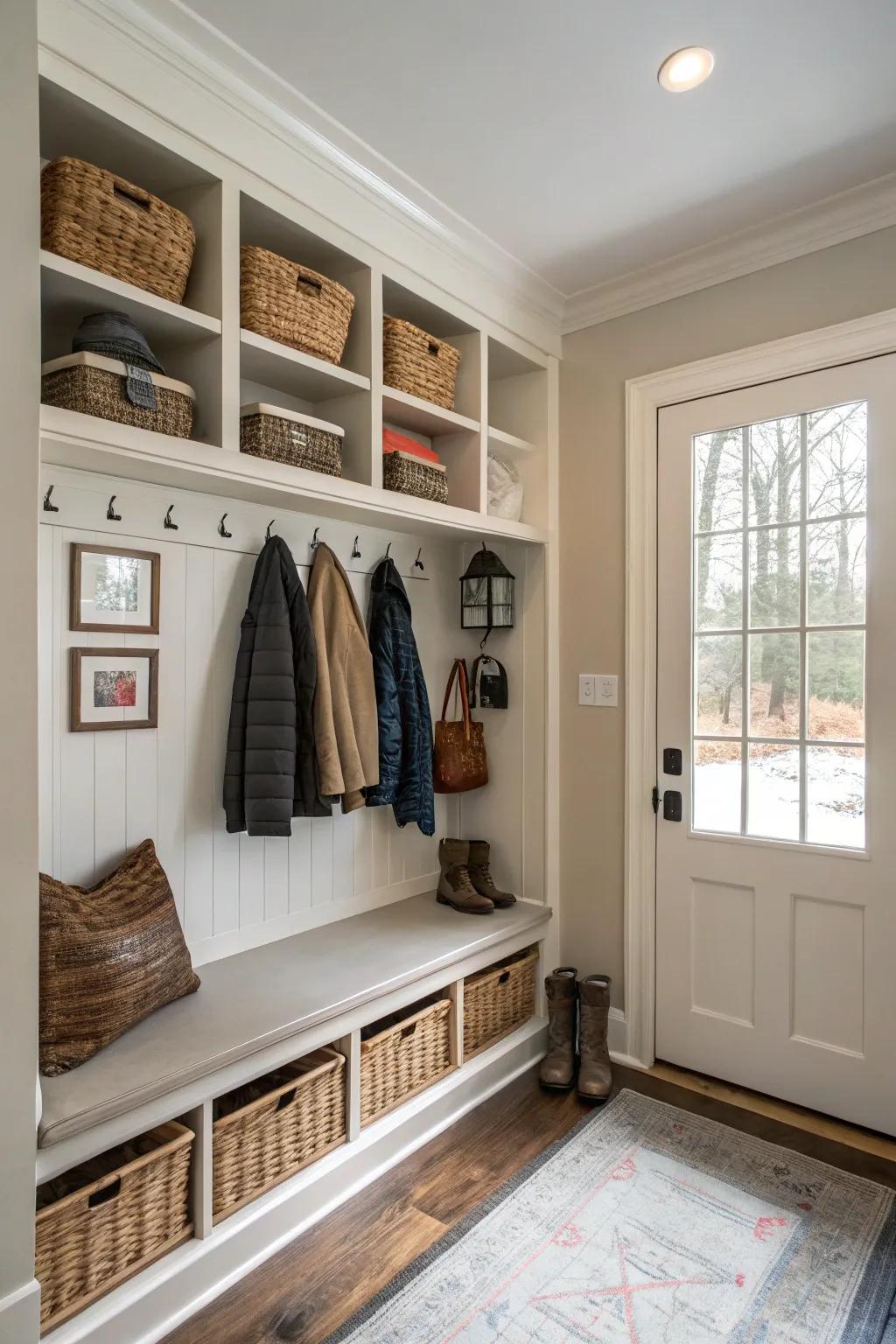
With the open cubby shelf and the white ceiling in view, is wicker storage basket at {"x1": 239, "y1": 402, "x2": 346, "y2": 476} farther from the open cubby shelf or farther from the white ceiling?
the white ceiling

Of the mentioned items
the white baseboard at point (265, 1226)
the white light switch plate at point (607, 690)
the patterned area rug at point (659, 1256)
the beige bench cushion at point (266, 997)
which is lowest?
the patterned area rug at point (659, 1256)

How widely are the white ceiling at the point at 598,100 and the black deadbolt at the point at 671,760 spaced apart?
5.23ft

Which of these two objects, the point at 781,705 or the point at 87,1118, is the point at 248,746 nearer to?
the point at 87,1118

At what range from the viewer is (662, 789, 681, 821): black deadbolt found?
257cm

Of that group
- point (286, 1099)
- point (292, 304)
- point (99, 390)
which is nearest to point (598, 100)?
point (292, 304)

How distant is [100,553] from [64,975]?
941 millimetres

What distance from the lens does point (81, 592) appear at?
1.84 metres

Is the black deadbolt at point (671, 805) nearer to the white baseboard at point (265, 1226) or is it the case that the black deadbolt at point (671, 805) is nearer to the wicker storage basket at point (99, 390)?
the white baseboard at point (265, 1226)

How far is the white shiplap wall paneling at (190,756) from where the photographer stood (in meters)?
1.81

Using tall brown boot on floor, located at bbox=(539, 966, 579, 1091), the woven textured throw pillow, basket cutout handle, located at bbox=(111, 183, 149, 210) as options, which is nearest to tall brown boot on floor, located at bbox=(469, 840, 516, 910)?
tall brown boot on floor, located at bbox=(539, 966, 579, 1091)

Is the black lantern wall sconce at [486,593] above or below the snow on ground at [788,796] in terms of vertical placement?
above

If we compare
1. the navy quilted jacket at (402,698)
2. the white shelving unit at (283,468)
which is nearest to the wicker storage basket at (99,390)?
the white shelving unit at (283,468)

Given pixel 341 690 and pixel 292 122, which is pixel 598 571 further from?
pixel 292 122

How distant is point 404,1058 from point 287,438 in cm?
169
